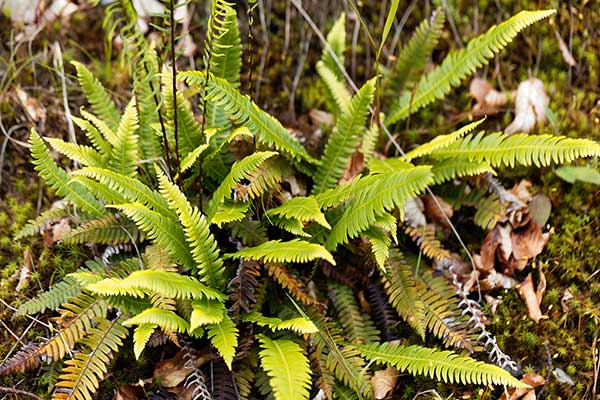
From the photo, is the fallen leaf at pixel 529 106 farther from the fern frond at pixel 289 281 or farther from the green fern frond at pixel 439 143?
the fern frond at pixel 289 281

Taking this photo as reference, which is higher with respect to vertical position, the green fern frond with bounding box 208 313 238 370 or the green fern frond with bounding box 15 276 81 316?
the green fern frond with bounding box 15 276 81 316

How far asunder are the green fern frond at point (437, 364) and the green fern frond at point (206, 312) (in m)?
0.80

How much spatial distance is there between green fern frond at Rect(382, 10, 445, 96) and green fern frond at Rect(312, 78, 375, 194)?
2.86ft

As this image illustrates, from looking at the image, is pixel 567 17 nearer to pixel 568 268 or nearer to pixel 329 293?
pixel 568 268

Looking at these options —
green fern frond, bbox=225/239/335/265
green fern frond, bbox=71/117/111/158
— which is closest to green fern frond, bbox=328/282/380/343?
green fern frond, bbox=225/239/335/265

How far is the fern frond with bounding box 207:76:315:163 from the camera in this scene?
11.0 feet

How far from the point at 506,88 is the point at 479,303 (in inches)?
69.6

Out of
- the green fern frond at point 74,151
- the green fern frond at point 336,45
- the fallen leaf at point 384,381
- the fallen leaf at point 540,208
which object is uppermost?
the green fern frond at point 336,45

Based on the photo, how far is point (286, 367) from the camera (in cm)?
300

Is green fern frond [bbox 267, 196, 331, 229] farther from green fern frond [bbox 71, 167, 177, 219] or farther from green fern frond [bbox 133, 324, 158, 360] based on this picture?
green fern frond [bbox 133, 324, 158, 360]

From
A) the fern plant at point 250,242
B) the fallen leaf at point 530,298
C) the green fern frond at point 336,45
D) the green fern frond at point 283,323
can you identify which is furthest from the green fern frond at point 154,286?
the green fern frond at point 336,45

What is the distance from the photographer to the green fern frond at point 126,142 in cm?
353

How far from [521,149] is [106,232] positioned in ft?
7.97

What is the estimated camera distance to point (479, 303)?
3.68m
